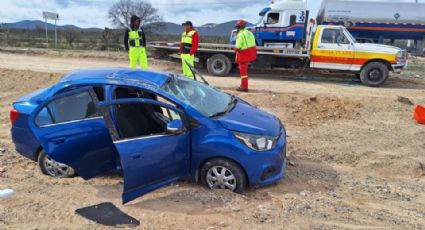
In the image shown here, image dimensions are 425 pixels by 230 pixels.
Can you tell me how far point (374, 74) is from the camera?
13.3 meters

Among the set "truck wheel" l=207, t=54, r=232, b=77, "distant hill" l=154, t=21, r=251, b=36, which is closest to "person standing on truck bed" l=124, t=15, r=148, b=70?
"truck wheel" l=207, t=54, r=232, b=77

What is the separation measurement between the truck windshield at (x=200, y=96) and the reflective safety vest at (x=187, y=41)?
5608 mm

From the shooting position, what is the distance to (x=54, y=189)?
472cm

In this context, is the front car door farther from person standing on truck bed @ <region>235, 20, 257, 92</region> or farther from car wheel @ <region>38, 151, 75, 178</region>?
car wheel @ <region>38, 151, 75, 178</region>

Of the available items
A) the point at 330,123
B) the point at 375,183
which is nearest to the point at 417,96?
the point at 330,123

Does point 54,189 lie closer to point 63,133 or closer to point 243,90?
point 63,133

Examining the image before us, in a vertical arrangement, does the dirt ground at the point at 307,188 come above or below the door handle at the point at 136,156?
below

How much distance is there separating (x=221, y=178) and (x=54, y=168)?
7.55ft

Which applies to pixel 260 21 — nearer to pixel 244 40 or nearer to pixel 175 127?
pixel 244 40

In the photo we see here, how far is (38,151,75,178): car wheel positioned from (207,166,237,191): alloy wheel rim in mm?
1926

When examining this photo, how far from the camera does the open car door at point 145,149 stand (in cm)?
425

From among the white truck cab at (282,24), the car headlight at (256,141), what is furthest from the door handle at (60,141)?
the white truck cab at (282,24)

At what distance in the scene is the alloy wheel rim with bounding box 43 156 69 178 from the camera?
17.6 feet

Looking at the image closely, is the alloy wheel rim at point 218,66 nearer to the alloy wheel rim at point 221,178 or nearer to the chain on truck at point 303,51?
the chain on truck at point 303,51
